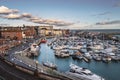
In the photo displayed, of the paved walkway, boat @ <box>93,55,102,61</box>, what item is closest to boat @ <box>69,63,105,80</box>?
the paved walkway

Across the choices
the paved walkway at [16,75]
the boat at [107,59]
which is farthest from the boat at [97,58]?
the paved walkway at [16,75]

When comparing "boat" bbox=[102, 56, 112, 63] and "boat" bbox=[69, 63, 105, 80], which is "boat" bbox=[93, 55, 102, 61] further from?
"boat" bbox=[69, 63, 105, 80]

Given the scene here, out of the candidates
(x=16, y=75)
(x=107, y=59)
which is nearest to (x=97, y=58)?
(x=107, y=59)

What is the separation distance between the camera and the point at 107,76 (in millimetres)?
31828

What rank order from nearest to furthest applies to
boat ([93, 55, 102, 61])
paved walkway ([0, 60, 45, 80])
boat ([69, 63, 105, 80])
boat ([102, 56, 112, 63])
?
paved walkway ([0, 60, 45, 80]) < boat ([69, 63, 105, 80]) < boat ([102, 56, 112, 63]) < boat ([93, 55, 102, 61])

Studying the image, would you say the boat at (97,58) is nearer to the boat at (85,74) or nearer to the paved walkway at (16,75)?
the boat at (85,74)

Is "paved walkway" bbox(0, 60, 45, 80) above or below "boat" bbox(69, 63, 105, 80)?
above

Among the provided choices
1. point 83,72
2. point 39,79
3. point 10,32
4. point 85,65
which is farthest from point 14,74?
point 10,32

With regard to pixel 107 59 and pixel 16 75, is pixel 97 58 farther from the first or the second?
pixel 16 75

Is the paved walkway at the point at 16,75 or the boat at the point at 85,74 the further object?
the boat at the point at 85,74

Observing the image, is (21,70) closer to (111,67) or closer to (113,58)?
(111,67)

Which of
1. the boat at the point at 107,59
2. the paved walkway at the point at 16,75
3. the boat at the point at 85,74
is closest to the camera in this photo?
the paved walkway at the point at 16,75

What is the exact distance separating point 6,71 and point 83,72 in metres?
9.79

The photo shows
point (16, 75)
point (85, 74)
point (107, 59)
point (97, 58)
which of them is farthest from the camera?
point (97, 58)
